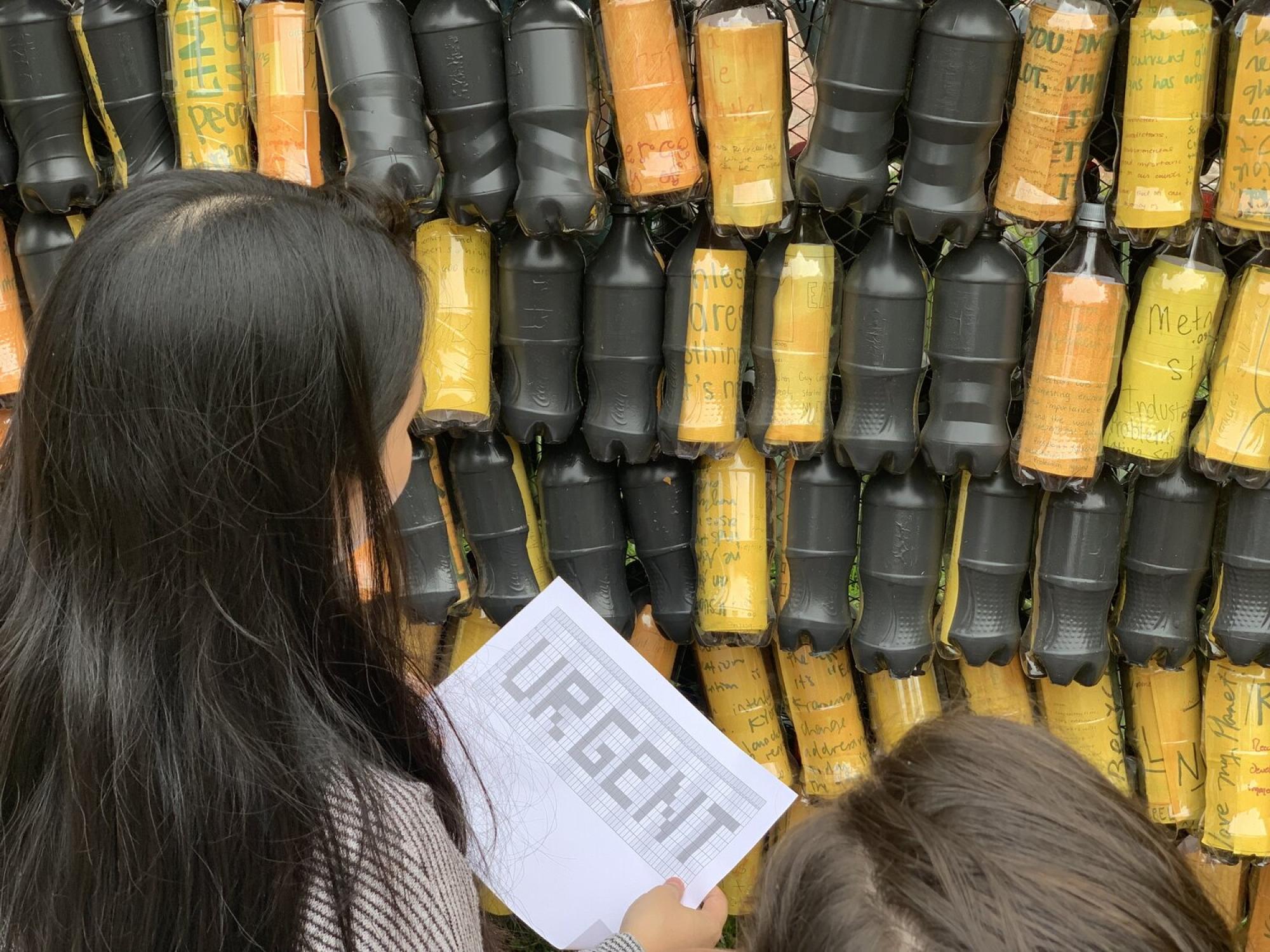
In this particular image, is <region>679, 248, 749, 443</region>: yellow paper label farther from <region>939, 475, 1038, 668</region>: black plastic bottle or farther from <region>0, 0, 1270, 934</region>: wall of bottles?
<region>939, 475, 1038, 668</region>: black plastic bottle

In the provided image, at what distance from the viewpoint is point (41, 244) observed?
129 centimetres

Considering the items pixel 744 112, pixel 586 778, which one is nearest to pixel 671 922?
pixel 586 778

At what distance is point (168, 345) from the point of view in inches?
27.3

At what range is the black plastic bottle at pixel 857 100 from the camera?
1095 millimetres

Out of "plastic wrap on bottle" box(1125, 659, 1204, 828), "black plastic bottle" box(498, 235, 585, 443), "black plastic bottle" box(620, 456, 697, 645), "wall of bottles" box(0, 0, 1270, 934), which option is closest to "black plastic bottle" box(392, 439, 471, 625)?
"wall of bottles" box(0, 0, 1270, 934)

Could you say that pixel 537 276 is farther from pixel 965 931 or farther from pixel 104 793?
pixel 965 931

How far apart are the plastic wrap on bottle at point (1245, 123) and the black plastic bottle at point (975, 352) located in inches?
8.2

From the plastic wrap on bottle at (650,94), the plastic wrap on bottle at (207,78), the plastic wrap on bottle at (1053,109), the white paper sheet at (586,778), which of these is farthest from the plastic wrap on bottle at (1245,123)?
the plastic wrap on bottle at (207,78)

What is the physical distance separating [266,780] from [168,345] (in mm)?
298

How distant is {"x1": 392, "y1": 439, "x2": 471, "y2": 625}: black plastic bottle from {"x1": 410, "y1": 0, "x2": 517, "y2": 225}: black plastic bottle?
0.31m

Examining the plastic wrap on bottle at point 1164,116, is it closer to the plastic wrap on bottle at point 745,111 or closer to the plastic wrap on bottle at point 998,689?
the plastic wrap on bottle at point 745,111

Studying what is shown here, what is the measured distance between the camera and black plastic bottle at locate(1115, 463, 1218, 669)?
4.14 feet

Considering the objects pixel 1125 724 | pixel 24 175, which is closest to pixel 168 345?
pixel 24 175

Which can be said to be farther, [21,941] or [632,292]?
[632,292]
